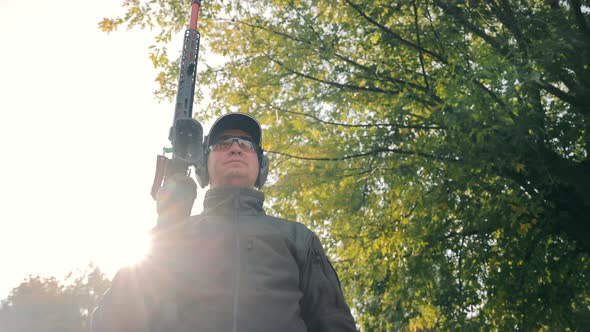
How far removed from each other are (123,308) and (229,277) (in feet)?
1.49

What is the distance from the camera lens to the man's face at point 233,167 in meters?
2.58

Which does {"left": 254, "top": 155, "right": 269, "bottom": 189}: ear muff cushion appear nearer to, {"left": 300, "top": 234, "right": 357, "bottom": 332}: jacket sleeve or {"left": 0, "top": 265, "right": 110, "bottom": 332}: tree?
{"left": 300, "top": 234, "right": 357, "bottom": 332}: jacket sleeve

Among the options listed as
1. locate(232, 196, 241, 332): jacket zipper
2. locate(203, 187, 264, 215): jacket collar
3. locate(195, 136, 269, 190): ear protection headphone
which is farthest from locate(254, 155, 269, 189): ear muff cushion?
locate(232, 196, 241, 332): jacket zipper

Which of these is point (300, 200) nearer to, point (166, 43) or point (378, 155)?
point (378, 155)

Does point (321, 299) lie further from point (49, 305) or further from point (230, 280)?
point (49, 305)

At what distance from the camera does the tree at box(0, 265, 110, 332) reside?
58.2m

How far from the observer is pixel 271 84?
8.29 m

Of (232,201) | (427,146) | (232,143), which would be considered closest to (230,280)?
(232,201)

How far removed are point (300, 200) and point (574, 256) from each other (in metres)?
4.19

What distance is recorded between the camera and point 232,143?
2711 millimetres

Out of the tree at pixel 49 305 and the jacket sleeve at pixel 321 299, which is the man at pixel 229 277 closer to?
the jacket sleeve at pixel 321 299

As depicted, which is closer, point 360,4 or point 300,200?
point 360,4

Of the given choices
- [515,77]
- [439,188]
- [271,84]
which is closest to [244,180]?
[515,77]

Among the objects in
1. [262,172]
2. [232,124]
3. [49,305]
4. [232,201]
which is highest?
[49,305]
